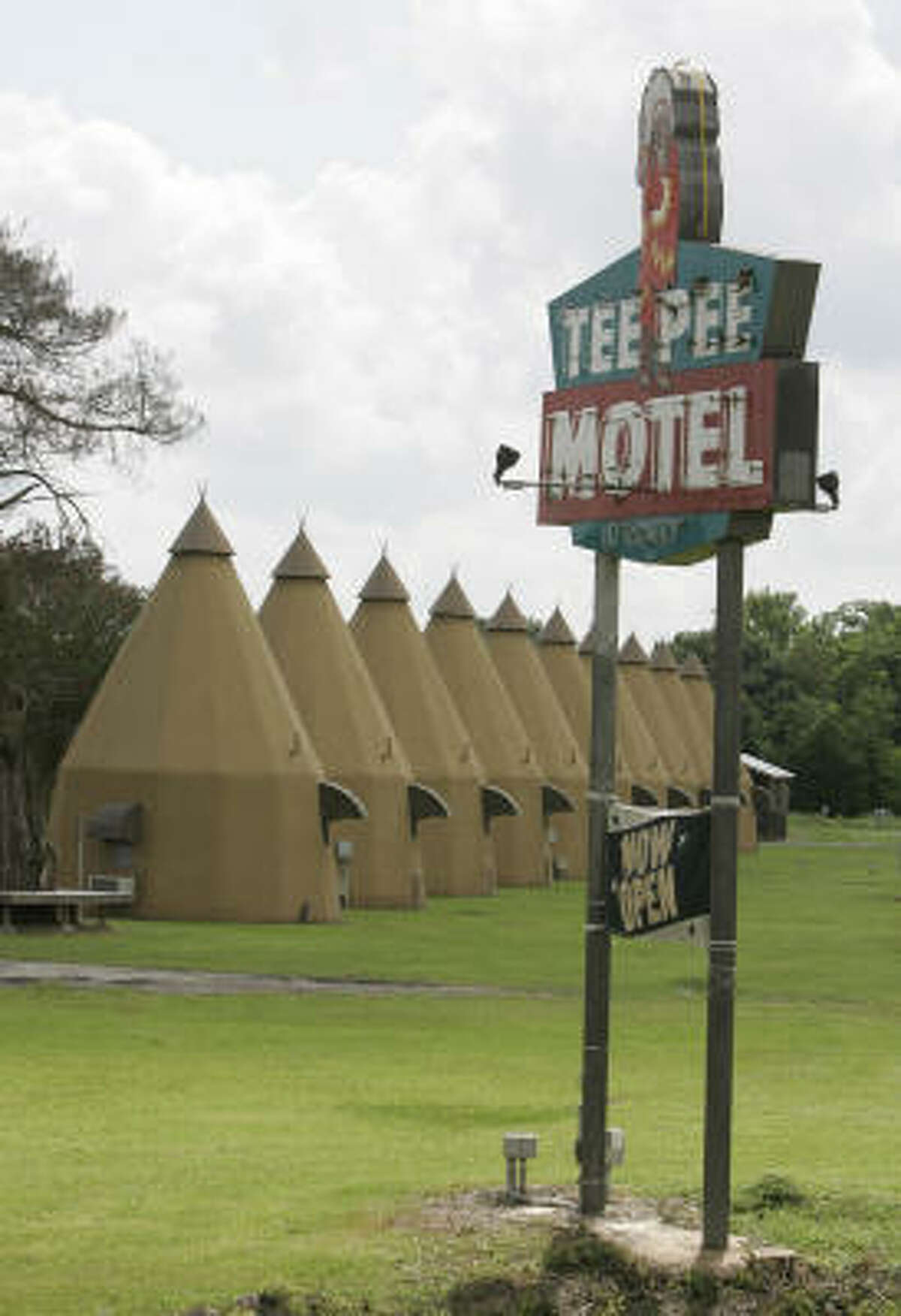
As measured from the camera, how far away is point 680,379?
11234 mm

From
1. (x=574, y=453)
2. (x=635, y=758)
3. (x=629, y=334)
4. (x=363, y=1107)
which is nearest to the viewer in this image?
(x=629, y=334)

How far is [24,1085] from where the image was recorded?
1692 centimetres

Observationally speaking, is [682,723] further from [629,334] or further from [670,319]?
[670,319]

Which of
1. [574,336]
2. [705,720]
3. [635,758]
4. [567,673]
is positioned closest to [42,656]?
[567,673]

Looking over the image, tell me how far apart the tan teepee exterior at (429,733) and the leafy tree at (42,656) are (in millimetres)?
5576

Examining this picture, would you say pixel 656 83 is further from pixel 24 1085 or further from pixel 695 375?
pixel 24 1085

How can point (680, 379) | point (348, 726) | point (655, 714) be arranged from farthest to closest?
point (655, 714) < point (348, 726) < point (680, 379)

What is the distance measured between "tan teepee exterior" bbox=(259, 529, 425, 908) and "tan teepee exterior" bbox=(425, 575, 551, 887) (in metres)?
9.50

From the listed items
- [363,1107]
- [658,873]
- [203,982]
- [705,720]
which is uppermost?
[705,720]

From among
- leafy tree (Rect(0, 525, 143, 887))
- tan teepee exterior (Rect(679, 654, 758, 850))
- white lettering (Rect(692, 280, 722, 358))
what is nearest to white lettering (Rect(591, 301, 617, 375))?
white lettering (Rect(692, 280, 722, 358))

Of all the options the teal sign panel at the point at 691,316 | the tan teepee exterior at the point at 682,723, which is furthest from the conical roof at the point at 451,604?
the teal sign panel at the point at 691,316

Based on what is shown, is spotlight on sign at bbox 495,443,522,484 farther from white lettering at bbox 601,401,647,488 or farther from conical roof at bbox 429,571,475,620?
conical roof at bbox 429,571,475,620

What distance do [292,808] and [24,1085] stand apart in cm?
2234

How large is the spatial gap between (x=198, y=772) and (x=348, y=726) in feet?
23.4
